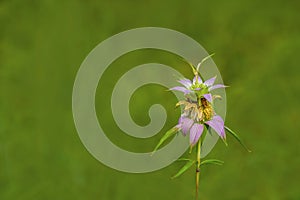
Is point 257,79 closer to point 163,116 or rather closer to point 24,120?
point 163,116

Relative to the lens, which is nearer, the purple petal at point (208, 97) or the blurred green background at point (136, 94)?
the purple petal at point (208, 97)

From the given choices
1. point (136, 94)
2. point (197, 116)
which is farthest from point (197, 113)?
point (136, 94)

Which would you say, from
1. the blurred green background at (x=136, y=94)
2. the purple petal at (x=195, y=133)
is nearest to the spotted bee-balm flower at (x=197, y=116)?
the purple petal at (x=195, y=133)

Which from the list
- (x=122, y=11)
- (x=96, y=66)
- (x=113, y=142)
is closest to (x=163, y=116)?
(x=113, y=142)

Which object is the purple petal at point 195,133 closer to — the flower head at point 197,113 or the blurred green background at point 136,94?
the flower head at point 197,113

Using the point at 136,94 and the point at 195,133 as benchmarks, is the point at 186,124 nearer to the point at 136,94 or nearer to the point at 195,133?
the point at 195,133

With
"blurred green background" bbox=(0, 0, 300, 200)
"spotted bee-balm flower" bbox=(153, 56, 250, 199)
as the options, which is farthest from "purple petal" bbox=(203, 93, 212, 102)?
"blurred green background" bbox=(0, 0, 300, 200)
